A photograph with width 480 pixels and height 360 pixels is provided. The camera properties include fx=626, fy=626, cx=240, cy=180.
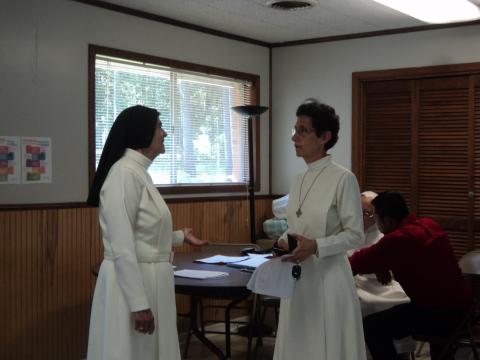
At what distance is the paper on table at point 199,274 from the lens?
3.37 metres

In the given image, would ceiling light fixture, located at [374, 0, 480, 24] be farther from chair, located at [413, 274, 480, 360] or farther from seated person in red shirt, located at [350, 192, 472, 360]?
chair, located at [413, 274, 480, 360]

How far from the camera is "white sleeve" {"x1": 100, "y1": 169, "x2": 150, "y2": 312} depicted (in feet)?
7.44

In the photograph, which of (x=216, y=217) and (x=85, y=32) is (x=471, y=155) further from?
(x=85, y=32)

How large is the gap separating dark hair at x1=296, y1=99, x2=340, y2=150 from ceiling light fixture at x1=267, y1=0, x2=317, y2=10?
1.78 m

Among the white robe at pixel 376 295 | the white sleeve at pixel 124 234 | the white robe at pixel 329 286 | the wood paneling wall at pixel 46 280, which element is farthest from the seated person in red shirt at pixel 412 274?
the wood paneling wall at pixel 46 280

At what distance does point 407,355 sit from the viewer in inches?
144

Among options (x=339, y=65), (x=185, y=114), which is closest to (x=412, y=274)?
(x=185, y=114)

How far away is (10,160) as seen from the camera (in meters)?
3.81

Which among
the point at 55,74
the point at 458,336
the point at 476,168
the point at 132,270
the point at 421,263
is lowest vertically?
the point at 458,336

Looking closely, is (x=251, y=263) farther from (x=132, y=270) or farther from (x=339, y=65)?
(x=339, y=65)

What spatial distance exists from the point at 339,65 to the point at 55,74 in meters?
2.48

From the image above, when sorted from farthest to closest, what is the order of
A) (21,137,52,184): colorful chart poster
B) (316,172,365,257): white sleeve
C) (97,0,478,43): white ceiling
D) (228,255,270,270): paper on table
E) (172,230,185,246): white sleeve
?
(97,0,478,43): white ceiling → (21,137,52,184): colorful chart poster → (228,255,270,270): paper on table → (172,230,185,246): white sleeve → (316,172,365,257): white sleeve

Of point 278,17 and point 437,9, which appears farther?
point 278,17

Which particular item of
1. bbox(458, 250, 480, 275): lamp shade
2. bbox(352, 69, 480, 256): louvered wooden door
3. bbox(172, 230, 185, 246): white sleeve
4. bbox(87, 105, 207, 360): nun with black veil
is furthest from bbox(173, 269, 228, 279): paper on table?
bbox(352, 69, 480, 256): louvered wooden door
